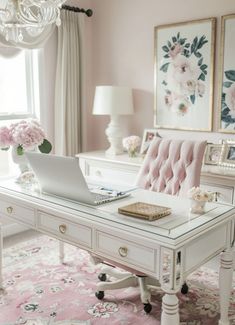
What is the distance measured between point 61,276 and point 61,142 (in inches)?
59.6

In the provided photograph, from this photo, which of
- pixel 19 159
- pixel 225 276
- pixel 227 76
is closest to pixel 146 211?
pixel 225 276

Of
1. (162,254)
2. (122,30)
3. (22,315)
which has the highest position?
(122,30)

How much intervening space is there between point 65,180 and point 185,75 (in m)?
1.91

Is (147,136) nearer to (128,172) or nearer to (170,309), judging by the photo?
(128,172)

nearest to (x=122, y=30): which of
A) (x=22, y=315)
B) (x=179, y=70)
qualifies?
(x=179, y=70)

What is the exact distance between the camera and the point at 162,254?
61.6 inches

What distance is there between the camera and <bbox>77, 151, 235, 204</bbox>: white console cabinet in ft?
9.10

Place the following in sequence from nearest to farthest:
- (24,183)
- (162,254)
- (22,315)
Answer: (162,254) < (22,315) < (24,183)

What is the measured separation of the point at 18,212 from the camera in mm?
2295

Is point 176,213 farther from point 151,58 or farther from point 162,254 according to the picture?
point 151,58

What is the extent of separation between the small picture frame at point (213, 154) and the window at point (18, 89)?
1778 mm

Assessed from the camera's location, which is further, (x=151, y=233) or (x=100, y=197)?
(x=100, y=197)

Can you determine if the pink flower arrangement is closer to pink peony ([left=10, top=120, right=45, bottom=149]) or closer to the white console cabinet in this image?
pink peony ([left=10, top=120, right=45, bottom=149])

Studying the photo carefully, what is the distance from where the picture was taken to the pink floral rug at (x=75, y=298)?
7.55 feet
